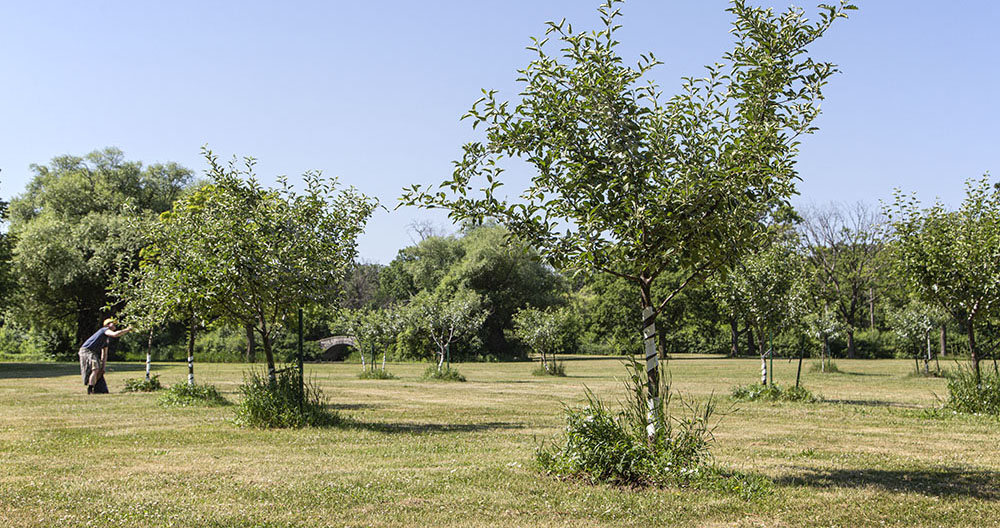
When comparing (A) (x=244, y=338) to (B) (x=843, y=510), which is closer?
(B) (x=843, y=510)

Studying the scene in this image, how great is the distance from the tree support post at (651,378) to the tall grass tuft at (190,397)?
12.5 meters

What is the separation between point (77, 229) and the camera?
42.2m

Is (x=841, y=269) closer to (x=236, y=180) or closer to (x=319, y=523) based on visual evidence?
(x=236, y=180)

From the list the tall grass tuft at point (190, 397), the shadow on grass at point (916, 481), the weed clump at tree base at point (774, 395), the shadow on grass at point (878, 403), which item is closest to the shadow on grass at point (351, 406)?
the tall grass tuft at point (190, 397)

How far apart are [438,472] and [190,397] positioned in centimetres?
1103

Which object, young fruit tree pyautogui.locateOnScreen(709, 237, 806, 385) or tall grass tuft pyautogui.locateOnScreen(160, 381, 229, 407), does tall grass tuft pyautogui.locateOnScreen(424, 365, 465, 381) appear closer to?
young fruit tree pyautogui.locateOnScreen(709, 237, 806, 385)

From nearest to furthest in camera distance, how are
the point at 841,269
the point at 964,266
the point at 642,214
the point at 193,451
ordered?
the point at 642,214 → the point at 193,451 → the point at 964,266 → the point at 841,269

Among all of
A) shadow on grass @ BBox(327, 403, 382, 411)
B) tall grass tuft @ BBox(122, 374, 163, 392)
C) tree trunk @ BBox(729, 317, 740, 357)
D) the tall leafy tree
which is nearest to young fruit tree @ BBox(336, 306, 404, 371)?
the tall leafy tree

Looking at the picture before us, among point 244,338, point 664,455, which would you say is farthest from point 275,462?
point 244,338

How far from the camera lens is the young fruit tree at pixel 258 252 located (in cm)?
1270

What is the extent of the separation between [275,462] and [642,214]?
531 cm

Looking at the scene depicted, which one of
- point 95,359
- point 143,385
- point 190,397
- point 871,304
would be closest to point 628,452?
point 190,397

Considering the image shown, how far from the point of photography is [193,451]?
34.4ft

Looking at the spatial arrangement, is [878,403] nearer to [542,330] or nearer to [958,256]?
[958,256]
